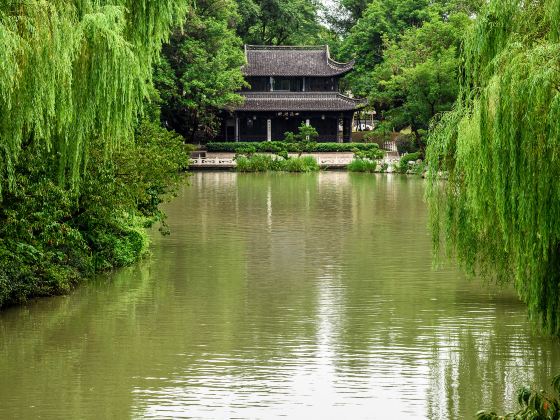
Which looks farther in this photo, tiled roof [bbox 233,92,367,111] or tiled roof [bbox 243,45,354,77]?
tiled roof [bbox 243,45,354,77]

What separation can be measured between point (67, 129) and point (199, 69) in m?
44.2

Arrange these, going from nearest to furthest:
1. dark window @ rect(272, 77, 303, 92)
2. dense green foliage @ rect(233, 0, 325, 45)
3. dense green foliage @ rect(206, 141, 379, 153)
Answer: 1. dense green foliage @ rect(206, 141, 379, 153)
2. dark window @ rect(272, 77, 303, 92)
3. dense green foliage @ rect(233, 0, 325, 45)

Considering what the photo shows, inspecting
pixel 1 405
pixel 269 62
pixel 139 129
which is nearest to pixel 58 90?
pixel 1 405

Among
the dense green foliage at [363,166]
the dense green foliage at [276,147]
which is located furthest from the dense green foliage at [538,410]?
the dense green foliage at [276,147]

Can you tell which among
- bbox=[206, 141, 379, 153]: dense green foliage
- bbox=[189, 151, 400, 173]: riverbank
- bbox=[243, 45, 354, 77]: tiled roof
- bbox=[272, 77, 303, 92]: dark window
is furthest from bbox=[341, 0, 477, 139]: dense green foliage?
bbox=[272, 77, 303, 92]: dark window

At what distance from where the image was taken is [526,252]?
1249 centimetres

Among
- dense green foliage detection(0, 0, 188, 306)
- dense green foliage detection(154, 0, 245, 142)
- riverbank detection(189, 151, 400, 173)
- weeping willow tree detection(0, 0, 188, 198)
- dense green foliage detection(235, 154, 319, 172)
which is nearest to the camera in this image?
weeping willow tree detection(0, 0, 188, 198)

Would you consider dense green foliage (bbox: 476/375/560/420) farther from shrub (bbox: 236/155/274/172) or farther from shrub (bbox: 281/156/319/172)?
shrub (bbox: 236/155/274/172)

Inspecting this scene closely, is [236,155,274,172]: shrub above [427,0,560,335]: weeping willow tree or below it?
below

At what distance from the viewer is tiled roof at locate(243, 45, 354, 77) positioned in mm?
69312

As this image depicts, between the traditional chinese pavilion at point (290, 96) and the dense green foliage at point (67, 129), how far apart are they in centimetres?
4885

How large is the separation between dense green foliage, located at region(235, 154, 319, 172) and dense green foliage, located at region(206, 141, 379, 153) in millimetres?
3191

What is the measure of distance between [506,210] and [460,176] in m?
3.19

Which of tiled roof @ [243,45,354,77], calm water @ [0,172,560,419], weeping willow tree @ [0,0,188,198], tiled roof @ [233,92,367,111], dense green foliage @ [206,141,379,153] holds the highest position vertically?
tiled roof @ [243,45,354,77]
